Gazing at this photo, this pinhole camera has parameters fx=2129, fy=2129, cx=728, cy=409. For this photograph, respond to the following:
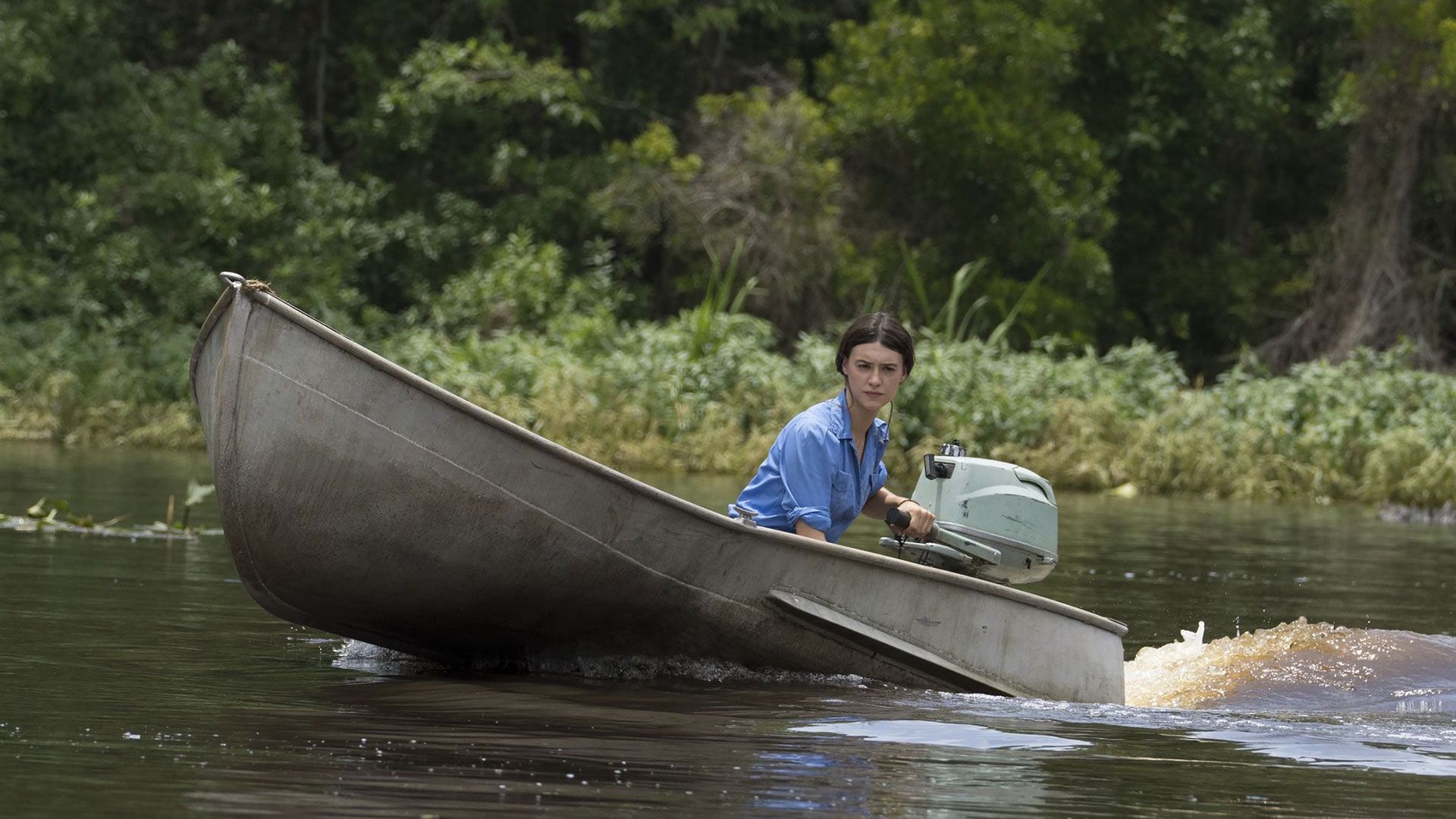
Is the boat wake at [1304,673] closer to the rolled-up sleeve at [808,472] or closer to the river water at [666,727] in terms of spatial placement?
the river water at [666,727]

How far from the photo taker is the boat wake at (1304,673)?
7.04 m

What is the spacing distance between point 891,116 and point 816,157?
1066mm

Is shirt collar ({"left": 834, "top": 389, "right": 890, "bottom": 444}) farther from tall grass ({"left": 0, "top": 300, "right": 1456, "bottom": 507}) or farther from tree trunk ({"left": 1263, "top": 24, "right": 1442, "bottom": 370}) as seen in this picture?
tree trunk ({"left": 1263, "top": 24, "right": 1442, "bottom": 370})

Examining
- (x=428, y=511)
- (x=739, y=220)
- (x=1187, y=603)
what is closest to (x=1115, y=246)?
(x=739, y=220)

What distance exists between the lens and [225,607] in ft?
27.5

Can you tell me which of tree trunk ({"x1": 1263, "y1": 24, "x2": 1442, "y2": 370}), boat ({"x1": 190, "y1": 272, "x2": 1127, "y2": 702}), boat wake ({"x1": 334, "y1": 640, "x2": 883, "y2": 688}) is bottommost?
boat wake ({"x1": 334, "y1": 640, "x2": 883, "y2": 688})

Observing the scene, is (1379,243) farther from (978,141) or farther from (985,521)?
(985,521)

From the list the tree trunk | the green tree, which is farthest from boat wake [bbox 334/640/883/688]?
the tree trunk

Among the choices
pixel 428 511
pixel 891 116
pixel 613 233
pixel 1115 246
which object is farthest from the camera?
pixel 1115 246

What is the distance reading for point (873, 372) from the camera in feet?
21.0

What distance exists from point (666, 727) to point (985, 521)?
1.51 metres

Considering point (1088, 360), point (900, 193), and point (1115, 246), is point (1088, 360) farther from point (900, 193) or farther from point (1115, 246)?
point (1115, 246)

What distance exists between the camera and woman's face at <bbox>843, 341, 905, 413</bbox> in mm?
6395

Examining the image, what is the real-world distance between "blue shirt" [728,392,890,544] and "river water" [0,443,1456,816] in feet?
1.72
